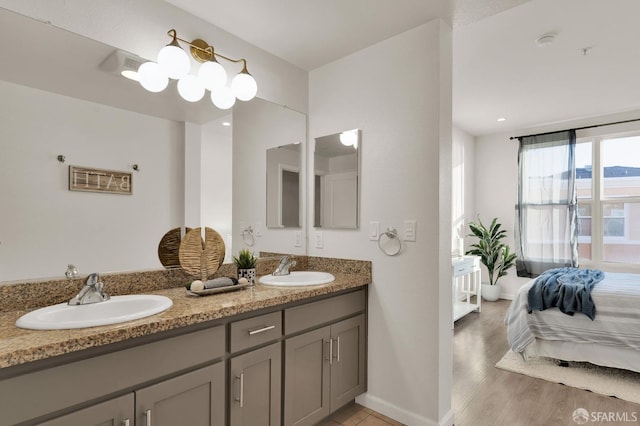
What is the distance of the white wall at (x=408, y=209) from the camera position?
6.56ft

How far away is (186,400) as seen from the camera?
1.37 metres

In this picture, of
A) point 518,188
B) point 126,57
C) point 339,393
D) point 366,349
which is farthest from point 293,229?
point 518,188

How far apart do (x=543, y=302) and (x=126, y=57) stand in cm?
343

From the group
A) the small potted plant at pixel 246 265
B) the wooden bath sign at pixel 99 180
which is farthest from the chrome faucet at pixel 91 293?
the small potted plant at pixel 246 265

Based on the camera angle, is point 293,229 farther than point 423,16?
Yes

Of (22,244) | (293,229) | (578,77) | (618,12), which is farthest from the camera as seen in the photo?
(578,77)

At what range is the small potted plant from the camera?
6.83ft

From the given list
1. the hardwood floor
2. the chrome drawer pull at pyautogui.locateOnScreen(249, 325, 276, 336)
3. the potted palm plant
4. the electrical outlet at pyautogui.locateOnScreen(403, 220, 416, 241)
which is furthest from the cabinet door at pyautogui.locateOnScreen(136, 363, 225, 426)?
the potted palm plant

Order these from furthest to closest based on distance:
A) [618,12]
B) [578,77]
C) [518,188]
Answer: [518,188], [578,77], [618,12]

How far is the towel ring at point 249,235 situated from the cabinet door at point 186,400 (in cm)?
96

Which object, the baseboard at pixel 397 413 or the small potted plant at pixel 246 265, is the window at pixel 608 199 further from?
the small potted plant at pixel 246 265

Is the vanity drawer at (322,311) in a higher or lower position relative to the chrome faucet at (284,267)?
lower

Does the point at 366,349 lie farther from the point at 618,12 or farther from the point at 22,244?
the point at 618,12

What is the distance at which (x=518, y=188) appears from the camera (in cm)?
520
